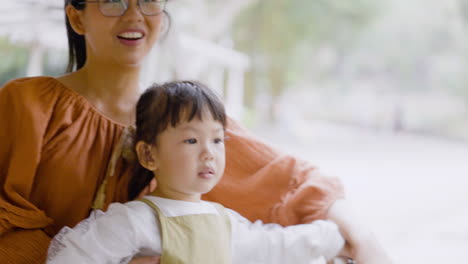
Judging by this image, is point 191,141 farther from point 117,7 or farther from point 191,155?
point 117,7

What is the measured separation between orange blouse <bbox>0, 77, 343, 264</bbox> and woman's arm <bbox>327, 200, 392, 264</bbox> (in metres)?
0.04

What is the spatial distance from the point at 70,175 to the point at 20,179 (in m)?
0.10

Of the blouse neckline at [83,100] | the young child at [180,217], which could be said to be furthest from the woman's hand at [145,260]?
the blouse neckline at [83,100]

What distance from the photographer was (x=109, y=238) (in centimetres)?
88

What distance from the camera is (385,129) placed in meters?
6.41

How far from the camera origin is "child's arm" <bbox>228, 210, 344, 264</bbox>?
3.43 feet

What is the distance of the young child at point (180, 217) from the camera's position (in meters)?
0.89

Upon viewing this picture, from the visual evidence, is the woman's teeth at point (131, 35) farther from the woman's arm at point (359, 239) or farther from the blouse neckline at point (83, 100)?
the woman's arm at point (359, 239)

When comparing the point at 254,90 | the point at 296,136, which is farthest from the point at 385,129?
the point at 254,90

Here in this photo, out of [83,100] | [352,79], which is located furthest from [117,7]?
[352,79]

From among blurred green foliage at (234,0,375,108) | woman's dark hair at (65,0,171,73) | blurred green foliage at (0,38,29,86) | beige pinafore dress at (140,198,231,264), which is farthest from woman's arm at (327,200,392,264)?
blurred green foliage at (234,0,375,108)

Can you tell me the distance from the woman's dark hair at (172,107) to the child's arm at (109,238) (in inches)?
5.9

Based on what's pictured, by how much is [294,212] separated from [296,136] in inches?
229

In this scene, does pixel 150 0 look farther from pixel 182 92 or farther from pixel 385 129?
pixel 385 129
